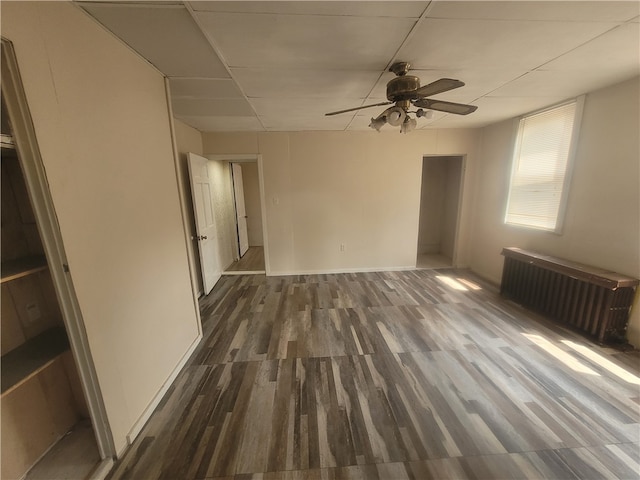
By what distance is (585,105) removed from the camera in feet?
8.18

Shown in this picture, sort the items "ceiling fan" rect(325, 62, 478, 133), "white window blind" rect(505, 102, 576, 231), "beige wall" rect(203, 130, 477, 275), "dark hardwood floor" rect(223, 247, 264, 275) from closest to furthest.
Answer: "ceiling fan" rect(325, 62, 478, 133) < "white window blind" rect(505, 102, 576, 231) < "beige wall" rect(203, 130, 477, 275) < "dark hardwood floor" rect(223, 247, 264, 275)

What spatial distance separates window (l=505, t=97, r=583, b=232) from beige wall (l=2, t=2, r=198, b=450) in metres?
4.23

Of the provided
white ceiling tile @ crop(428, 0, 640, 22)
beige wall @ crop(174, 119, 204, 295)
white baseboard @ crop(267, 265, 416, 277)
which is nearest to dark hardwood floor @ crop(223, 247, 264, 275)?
white baseboard @ crop(267, 265, 416, 277)

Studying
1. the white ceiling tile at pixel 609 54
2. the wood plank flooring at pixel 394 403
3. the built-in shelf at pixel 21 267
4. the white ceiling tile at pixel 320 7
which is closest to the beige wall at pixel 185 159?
the wood plank flooring at pixel 394 403

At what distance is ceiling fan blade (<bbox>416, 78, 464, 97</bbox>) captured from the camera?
150 cm

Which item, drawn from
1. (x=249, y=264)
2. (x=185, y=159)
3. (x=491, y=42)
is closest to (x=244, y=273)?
(x=249, y=264)

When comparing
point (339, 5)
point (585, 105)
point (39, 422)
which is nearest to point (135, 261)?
point (39, 422)

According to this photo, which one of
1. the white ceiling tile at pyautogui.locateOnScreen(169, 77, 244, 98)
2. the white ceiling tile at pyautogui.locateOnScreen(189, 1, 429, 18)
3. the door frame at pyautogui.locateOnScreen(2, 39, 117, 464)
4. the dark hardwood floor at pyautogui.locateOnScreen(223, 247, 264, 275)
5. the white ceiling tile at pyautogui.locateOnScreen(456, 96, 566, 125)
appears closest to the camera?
the door frame at pyautogui.locateOnScreen(2, 39, 117, 464)

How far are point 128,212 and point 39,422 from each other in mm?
1263

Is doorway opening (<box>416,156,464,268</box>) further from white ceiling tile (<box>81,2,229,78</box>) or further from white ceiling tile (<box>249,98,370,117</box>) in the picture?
white ceiling tile (<box>81,2,229,78</box>)

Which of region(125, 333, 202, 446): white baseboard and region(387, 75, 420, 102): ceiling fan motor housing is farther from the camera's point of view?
region(387, 75, 420, 102): ceiling fan motor housing

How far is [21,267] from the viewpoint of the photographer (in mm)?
1110

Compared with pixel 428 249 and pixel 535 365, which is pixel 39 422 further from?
pixel 428 249

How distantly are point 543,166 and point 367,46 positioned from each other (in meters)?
2.95
